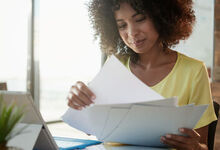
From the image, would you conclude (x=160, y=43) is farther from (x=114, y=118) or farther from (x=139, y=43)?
(x=114, y=118)

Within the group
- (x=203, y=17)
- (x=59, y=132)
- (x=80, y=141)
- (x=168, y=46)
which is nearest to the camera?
(x=80, y=141)

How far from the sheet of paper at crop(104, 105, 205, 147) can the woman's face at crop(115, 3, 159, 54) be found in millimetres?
496

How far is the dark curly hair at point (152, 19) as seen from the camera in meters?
1.47

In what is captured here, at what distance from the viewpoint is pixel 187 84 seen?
1.42 metres

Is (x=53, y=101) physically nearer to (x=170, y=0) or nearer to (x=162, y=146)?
(x=170, y=0)

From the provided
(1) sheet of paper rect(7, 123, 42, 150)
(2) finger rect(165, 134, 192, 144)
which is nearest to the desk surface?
(2) finger rect(165, 134, 192, 144)

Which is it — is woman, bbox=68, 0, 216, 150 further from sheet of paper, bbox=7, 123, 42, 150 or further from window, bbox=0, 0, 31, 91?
window, bbox=0, 0, 31, 91

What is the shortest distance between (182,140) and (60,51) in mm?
4507

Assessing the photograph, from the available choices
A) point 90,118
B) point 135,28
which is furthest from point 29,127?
point 135,28

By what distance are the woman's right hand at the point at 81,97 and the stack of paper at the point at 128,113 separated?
0.02 m

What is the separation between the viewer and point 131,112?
2.97ft

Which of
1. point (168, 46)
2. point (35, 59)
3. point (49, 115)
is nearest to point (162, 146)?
point (168, 46)

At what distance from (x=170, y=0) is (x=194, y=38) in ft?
9.01

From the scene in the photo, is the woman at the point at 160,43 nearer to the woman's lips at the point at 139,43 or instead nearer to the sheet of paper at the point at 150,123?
the woman's lips at the point at 139,43
